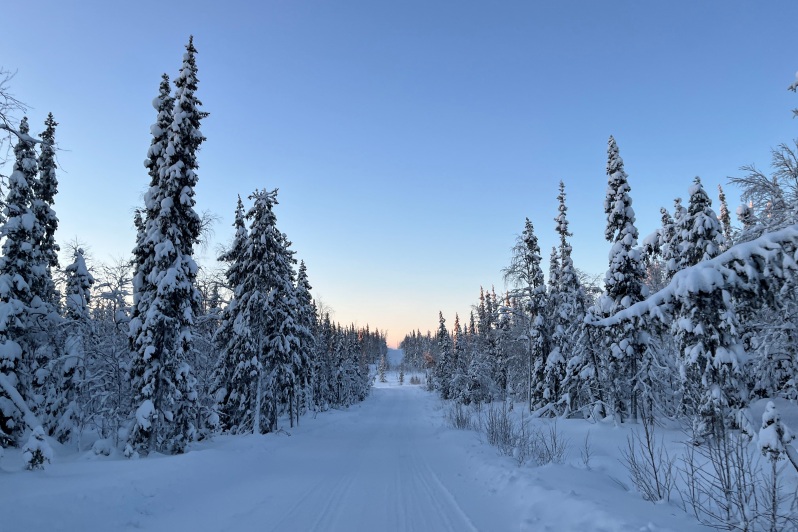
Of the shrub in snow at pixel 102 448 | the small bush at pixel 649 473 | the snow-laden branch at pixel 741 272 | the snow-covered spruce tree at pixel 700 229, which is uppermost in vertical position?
the snow-covered spruce tree at pixel 700 229

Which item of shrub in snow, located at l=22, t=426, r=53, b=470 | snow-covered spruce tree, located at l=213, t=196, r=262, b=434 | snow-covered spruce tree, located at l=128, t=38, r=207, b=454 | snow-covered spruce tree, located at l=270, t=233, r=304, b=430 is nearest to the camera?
shrub in snow, located at l=22, t=426, r=53, b=470

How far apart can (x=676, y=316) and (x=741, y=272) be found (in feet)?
3.45

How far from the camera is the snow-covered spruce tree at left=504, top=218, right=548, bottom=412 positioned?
30.9m

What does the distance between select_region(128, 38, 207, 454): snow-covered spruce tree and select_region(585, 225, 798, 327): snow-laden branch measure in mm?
16203

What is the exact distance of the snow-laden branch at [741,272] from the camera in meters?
5.07

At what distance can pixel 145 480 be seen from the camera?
392 inches

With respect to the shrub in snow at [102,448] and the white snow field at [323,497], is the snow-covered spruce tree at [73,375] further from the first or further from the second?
the shrub in snow at [102,448]

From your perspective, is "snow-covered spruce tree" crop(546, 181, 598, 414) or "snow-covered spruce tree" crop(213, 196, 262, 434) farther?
"snow-covered spruce tree" crop(546, 181, 598, 414)

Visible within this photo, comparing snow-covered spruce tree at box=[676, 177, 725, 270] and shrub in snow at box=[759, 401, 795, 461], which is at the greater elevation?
snow-covered spruce tree at box=[676, 177, 725, 270]

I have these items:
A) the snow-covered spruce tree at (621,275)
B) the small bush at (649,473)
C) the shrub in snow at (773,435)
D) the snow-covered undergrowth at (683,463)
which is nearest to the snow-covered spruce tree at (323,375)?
the snow-covered undergrowth at (683,463)

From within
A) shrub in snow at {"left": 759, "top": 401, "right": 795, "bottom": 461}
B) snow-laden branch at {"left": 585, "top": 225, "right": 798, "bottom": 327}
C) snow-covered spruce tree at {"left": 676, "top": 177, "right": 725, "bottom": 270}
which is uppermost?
snow-covered spruce tree at {"left": 676, "top": 177, "right": 725, "bottom": 270}

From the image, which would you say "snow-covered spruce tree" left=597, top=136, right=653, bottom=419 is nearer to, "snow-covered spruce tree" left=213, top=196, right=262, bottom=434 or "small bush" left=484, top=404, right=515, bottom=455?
"small bush" left=484, top=404, right=515, bottom=455

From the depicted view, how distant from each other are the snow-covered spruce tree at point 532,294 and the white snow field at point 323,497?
1574cm

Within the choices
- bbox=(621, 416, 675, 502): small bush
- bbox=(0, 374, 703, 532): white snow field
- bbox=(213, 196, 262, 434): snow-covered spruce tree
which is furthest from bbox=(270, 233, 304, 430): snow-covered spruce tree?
bbox=(621, 416, 675, 502): small bush
